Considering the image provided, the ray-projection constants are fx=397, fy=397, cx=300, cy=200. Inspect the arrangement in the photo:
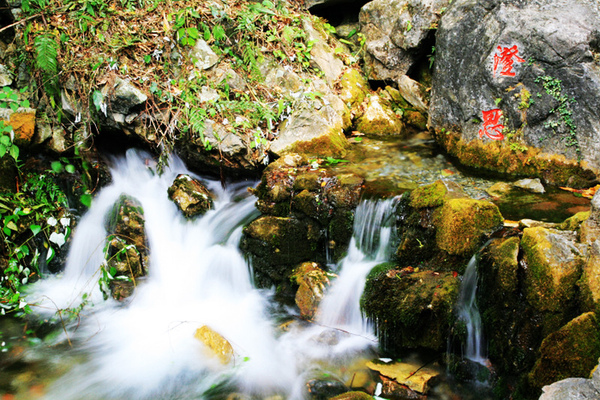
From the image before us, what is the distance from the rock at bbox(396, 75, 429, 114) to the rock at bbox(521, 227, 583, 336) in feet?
15.6

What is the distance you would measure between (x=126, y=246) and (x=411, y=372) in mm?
4268

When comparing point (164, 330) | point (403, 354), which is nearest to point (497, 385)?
point (403, 354)

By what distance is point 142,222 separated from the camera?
20.6 feet

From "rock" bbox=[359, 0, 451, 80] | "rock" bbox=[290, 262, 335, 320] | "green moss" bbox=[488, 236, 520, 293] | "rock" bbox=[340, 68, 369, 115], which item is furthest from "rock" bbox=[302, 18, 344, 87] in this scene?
"green moss" bbox=[488, 236, 520, 293]

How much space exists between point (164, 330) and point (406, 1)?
7.39 m

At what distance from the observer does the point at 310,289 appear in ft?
16.9

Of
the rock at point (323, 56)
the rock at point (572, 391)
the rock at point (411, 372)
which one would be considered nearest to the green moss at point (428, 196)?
the rock at point (411, 372)

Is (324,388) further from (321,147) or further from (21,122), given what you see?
(21,122)

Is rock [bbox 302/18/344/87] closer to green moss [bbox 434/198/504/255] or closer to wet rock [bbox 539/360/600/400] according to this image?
green moss [bbox 434/198/504/255]

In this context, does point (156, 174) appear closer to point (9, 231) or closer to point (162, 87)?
point (162, 87)

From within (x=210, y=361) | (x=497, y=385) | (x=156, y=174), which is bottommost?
(x=497, y=385)

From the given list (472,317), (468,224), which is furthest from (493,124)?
(472,317)

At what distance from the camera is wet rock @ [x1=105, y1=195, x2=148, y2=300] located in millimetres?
5734

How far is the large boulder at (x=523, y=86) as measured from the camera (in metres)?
5.33
